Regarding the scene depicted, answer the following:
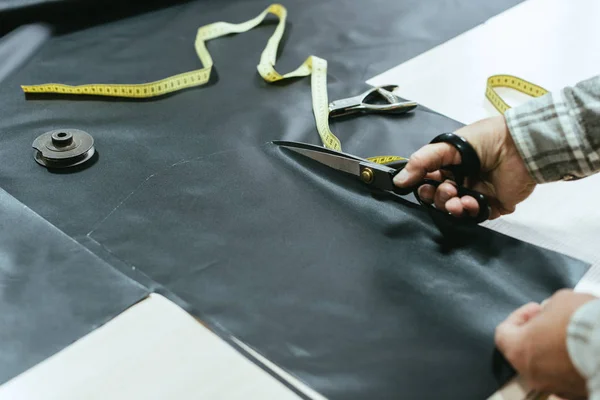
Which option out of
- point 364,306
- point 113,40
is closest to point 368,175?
point 364,306

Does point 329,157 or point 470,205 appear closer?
point 470,205

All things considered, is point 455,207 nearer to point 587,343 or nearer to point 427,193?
point 427,193

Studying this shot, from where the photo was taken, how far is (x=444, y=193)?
86cm

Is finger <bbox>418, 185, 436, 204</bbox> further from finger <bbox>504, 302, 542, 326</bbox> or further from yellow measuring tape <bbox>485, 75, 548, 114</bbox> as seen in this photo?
yellow measuring tape <bbox>485, 75, 548, 114</bbox>

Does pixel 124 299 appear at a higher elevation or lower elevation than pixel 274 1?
lower

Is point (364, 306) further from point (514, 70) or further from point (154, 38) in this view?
point (154, 38)

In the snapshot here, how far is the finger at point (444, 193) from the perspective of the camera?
85cm

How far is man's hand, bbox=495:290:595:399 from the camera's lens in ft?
2.02

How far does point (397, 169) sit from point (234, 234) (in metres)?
0.23

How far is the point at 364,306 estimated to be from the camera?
0.76 m

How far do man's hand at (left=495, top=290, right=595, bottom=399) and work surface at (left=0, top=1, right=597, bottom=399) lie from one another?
41 mm

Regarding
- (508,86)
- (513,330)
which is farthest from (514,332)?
(508,86)

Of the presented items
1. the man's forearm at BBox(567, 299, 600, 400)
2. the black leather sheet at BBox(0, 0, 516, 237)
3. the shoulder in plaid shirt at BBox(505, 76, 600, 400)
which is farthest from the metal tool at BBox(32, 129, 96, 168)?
the man's forearm at BBox(567, 299, 600, 400)

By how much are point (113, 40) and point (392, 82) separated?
0.55m
